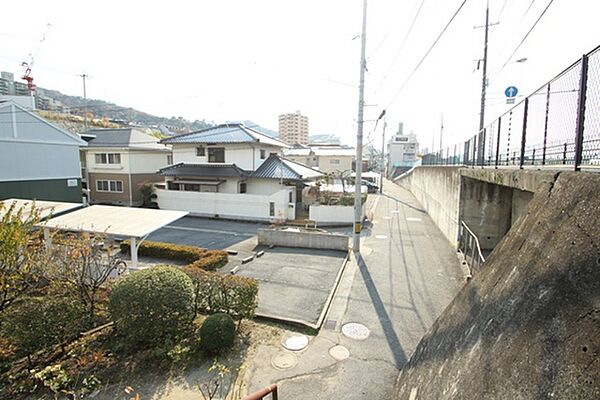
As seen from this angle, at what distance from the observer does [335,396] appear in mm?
4801

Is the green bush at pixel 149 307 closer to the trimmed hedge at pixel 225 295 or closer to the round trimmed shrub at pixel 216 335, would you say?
the round trimmed shrub at pixel 216 335

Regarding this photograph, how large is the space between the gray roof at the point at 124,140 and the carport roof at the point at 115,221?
14.7m

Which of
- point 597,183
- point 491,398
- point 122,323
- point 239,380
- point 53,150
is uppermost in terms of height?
point 53,150

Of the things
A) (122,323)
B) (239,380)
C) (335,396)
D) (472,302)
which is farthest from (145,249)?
(472,302)

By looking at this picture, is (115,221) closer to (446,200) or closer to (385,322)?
(385,322)

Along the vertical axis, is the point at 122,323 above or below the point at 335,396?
above

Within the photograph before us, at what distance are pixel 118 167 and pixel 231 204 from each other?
451 inches

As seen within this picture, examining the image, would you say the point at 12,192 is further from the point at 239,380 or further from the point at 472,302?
the point at 472,302

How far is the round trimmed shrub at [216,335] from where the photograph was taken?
586 centimetres

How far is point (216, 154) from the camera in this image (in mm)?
23531

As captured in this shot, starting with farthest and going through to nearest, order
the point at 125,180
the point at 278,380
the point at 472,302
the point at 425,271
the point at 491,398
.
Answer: the point at 125,180
the point at 425,271
the point at 278,380
the point at 472,302
the point at 491,398

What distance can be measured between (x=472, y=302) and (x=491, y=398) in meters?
1.52

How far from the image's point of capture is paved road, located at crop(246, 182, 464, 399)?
5.11 m

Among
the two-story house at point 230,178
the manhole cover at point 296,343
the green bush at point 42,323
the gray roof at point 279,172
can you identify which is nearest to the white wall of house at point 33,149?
the two-story house at point 230,178
